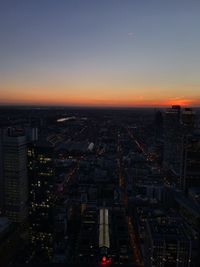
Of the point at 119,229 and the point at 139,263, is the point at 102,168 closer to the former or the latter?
the point at 119,229

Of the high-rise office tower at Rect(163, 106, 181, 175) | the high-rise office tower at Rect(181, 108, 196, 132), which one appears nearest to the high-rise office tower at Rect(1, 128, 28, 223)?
the high-rise office tower at Rect(163, 106, 181, 175)

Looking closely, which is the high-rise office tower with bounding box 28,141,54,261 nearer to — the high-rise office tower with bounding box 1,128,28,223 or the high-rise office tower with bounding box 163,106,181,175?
the high-rise office tower with bounding box 1,128,28,223

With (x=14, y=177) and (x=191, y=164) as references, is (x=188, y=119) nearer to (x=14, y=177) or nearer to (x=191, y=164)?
(x=191, y=164)

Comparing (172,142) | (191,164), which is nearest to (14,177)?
(191,164)

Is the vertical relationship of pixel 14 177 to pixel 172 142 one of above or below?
above

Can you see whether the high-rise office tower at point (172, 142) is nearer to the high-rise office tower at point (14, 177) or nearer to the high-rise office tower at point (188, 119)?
the high-rise office tower at point (188, 119)
